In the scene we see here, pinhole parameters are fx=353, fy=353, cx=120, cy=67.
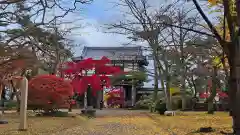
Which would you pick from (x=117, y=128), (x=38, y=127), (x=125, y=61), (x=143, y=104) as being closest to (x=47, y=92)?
(x=38, y=127)

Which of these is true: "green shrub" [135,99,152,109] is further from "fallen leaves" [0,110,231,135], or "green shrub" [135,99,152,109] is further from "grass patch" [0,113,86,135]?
"grass patch" [0,113,86,135]

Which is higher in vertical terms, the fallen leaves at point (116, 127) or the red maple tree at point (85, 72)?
the red maple tree at point (85, 72)

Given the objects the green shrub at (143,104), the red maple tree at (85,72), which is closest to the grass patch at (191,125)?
the red maple tree at (85,72)

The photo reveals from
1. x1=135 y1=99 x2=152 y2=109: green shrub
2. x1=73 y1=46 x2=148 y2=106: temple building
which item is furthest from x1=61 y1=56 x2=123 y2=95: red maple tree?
x1=135 y1=99 x2=152 y2=109: green shrub

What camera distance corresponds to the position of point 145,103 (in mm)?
36719

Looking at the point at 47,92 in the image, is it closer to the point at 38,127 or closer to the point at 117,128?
the point at 38,127

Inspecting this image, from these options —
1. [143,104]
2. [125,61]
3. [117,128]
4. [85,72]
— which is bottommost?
[117,128]

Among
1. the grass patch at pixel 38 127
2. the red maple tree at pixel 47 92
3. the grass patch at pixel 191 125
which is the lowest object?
the grass patch at pixel 191 125

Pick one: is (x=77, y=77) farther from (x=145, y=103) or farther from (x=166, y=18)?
(x=145, y=103)

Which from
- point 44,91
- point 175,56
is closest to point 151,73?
point 175,56

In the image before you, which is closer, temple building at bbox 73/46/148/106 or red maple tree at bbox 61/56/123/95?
red maple tree at bbox 61/56/123/95

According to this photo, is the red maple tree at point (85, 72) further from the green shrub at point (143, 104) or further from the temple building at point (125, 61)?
the green shrub at point (143, 104)

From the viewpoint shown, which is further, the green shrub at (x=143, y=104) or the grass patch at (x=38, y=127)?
the green shrub at (x=143, y=104)

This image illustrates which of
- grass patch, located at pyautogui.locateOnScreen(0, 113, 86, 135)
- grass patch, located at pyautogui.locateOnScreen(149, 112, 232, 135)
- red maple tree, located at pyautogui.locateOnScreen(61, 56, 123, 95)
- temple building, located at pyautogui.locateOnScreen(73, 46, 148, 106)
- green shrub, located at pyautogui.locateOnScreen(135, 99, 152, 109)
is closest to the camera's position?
grass patch, located at pyautogui.locateOnScreen(0, 113, 86, 135)
